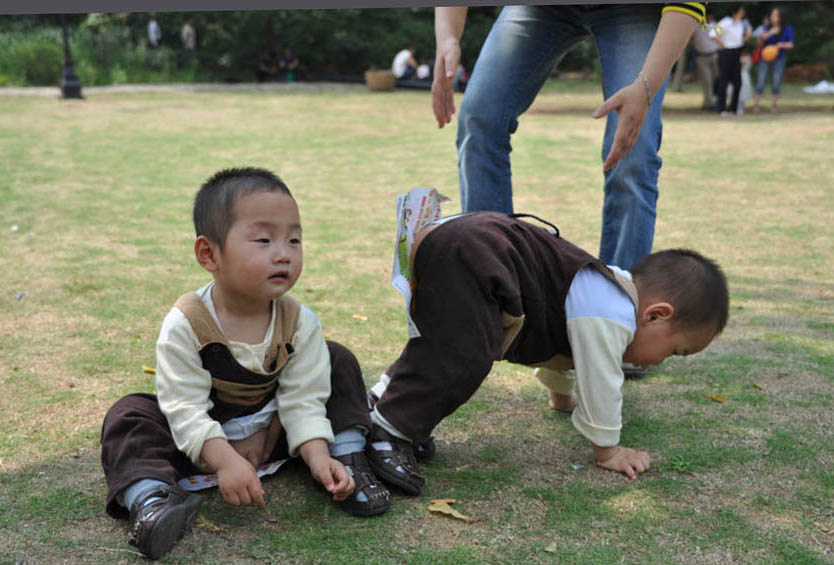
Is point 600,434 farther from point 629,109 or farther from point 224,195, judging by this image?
point 224,195

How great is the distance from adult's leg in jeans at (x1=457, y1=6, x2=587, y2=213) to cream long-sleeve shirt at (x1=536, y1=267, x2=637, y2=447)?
2.89ft

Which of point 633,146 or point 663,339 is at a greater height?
point 633,146

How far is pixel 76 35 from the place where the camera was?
21734 mm

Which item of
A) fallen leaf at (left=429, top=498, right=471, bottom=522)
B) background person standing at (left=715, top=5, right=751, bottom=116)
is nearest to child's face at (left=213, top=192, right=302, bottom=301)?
fallen leaf at (left=429, top=498, right=471, bottom=522)

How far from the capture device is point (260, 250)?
2.06 meters

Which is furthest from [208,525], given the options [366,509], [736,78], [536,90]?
Result: [736,78]

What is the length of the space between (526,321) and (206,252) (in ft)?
Answer: 2.81

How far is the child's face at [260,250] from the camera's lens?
205cm

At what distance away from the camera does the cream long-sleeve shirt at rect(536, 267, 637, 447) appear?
7.45 ft

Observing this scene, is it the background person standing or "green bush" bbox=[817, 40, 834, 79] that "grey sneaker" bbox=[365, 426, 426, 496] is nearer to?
the background person standing

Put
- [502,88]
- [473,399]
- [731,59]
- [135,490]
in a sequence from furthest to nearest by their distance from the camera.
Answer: [731,59] < [502,88] < [473,399] < [135,490]

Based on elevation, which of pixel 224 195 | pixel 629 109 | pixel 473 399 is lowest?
pixel 473 399

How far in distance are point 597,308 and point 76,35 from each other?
22.3 meters

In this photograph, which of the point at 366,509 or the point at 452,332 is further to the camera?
the point at 452,332
